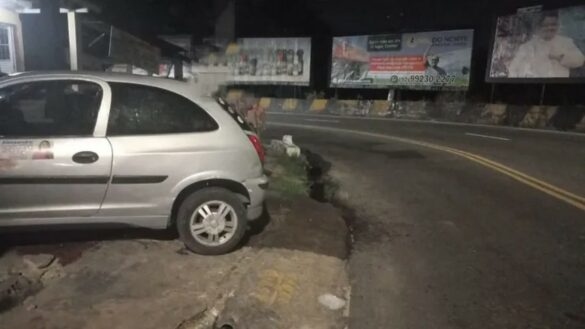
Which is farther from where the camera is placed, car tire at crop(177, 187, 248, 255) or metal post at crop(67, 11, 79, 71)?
metal post at crop(67, 11, 79, 71)

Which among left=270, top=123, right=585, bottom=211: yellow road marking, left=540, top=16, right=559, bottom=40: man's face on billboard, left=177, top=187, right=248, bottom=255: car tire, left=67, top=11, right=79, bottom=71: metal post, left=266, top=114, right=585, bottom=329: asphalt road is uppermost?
left=540, top=16, right=559, bottom=40: man's face on billboard

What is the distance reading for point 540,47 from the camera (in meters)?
23.6

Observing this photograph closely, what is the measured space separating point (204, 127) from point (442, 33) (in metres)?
27.3

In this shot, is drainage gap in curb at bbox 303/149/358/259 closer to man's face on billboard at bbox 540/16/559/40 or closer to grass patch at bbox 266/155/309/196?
grass patch at bbox 266/155/309/196

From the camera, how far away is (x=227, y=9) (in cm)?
1680

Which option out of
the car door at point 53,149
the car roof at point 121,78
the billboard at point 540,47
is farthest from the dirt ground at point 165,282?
the billboard at point 540,47

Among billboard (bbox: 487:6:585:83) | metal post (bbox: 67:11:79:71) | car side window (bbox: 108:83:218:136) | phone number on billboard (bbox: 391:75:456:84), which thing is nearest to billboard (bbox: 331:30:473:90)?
phone number on billboard (bbox: 391:75:456:84)

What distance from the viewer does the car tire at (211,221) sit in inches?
189

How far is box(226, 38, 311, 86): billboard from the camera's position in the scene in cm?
3556

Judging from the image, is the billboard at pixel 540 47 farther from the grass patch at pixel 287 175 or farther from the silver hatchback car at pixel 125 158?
the silver hatchback car at pixel 125 158

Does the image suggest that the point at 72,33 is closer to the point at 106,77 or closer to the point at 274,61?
the point at 106,77

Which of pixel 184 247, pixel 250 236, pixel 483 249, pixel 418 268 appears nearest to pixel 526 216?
pixel 483 249

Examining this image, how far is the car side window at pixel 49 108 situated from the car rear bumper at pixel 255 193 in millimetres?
1525

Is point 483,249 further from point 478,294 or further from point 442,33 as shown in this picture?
point 442,33
